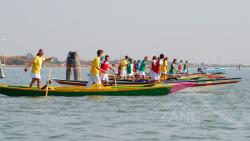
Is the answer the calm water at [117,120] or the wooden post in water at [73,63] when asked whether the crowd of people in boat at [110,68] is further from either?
the wooden post in water at [73,63]

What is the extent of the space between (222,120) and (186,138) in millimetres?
3727

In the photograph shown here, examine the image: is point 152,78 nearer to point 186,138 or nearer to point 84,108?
point 84,108

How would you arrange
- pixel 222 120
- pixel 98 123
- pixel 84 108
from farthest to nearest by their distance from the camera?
pixel 84 108
pixel 222 120
pixel 98 123

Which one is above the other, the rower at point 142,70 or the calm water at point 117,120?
the rower at point 142,70

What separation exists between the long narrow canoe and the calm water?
1.44ft

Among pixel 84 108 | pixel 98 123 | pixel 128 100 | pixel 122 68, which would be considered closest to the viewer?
pixel 98 123

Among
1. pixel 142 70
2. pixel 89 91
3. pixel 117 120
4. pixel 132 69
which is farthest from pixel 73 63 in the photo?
pixel 117 120

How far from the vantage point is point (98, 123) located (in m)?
15.8

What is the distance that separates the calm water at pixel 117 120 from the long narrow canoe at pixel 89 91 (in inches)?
17.3

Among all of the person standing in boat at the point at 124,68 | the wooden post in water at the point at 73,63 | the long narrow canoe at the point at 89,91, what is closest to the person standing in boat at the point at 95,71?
the long narrow canoe at the point at 89,91

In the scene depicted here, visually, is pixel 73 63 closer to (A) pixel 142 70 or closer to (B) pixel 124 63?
(B) pixel 124 63

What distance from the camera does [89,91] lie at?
24.3m

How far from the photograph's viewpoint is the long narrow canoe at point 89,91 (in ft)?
78.6

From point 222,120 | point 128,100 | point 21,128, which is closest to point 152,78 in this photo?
point 128,100
